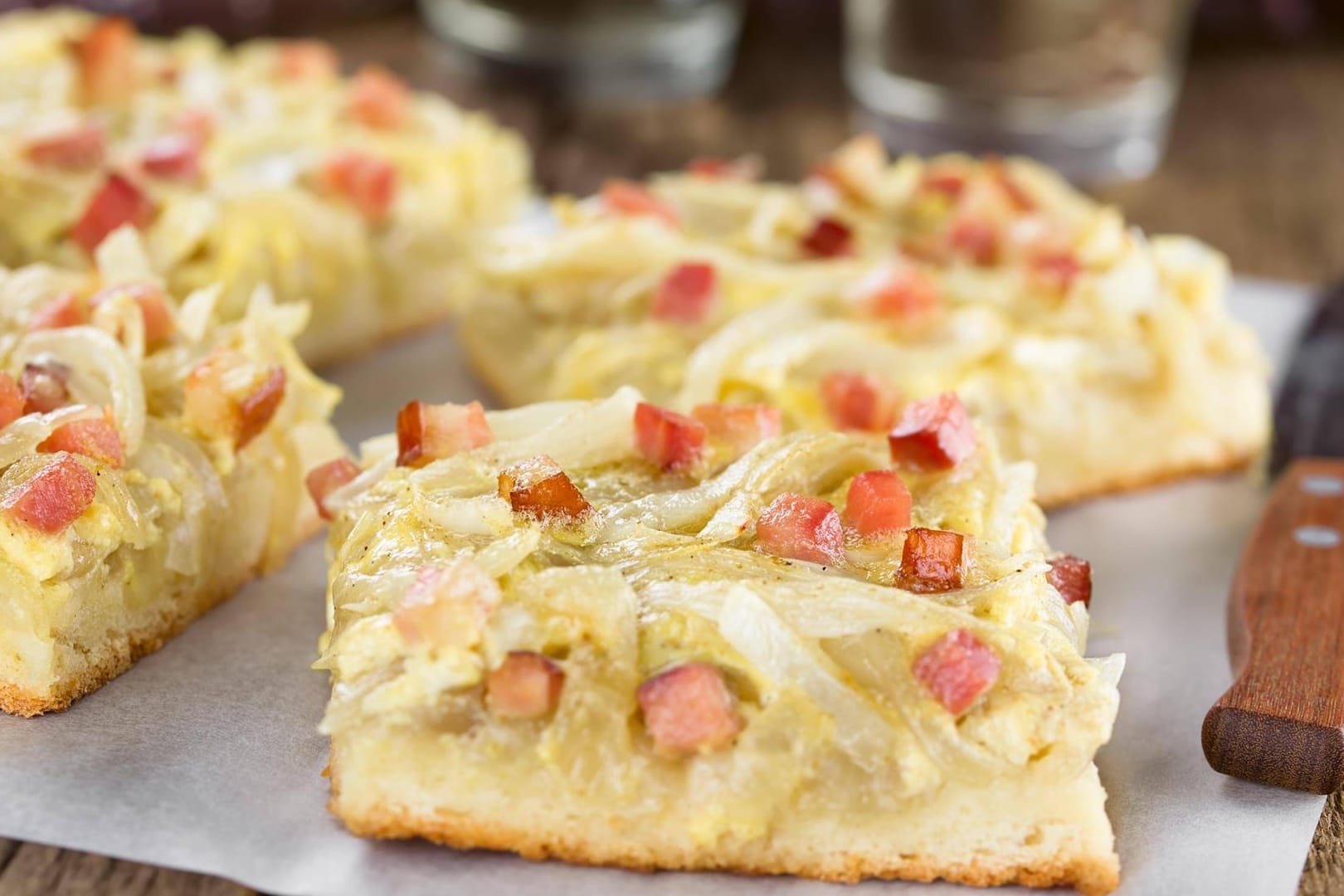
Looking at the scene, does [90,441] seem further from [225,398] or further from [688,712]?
[688,712]

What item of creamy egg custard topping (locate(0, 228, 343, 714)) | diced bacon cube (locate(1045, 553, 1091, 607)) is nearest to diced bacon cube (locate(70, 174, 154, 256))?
creamy egg custard topping (locate(0, 228, 343, 714))

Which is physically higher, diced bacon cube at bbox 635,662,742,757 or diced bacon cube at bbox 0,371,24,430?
diced bacon cube at bbox 0,371,24,430

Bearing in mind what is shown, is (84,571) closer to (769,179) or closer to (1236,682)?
(1236,682)

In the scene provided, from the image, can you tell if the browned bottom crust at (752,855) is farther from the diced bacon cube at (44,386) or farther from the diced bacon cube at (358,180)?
the diced bacon cube at (358,180)

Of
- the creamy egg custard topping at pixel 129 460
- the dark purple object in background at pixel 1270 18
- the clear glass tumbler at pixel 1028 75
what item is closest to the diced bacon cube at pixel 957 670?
the creamy egg custard topping at pixel 129 460

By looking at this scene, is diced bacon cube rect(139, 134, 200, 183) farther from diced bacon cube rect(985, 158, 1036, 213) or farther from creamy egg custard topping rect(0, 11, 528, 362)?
diced bacon cube rect(985, 158, 1036, 213)

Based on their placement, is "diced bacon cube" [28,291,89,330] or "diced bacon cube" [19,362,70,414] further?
"diced bacon cube" [28,291,89,330]

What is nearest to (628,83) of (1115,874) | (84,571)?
(84,571)
